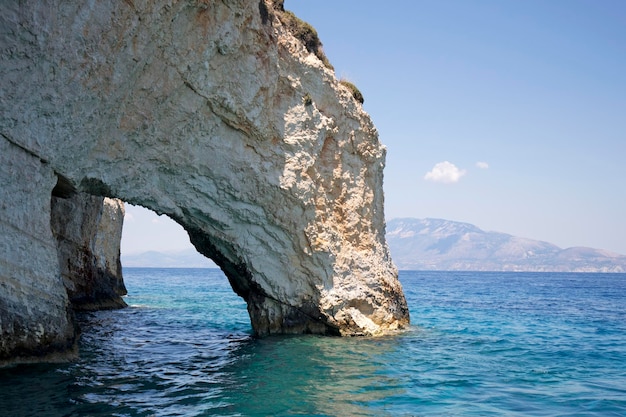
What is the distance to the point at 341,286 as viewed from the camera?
62.4 ft

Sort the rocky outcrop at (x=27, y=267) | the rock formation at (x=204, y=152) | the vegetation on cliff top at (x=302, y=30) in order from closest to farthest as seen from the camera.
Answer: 1. the rocky outcrop at (x=27, y=267)
2. the rock formation at (x=204, y=152)
3. the vegetation on cliff top at (x=302, y=30)

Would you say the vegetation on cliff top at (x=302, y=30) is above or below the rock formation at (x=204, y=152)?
above

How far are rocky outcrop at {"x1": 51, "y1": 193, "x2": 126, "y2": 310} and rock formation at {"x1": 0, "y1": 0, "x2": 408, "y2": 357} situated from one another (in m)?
7.40

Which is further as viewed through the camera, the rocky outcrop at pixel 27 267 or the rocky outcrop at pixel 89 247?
the rocky outcrop at pixel 89 247

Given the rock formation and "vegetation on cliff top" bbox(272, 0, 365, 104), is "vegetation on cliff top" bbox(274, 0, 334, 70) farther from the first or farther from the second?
the rock formation

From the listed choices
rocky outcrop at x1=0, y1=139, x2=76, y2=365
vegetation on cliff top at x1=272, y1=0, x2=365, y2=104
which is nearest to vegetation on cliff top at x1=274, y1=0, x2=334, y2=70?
vegetation on cliff top at x1=272, y1=0, x2=365, y2=104

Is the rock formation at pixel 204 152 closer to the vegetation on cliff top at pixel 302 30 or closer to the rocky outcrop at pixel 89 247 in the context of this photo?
the vegetation on cliff top at pixel 302 30

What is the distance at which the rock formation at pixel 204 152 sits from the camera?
1199 cm

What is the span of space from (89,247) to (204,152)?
43.8 ft

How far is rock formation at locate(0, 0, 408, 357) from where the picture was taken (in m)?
12.0

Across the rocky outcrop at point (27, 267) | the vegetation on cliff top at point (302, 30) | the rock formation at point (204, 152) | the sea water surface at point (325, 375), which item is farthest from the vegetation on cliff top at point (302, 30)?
the sea water surface at point (325, 375)

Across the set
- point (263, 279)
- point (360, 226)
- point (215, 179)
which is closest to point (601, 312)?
point (360, 226)

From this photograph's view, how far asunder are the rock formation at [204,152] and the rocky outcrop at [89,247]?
7399mm

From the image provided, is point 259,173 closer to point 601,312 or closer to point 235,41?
point 235,41
